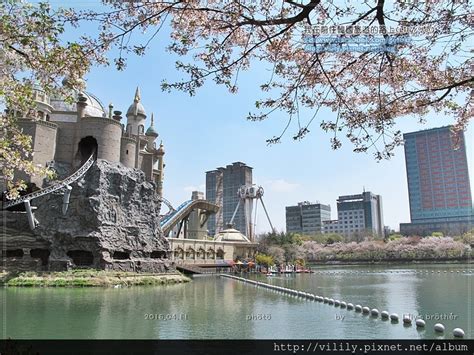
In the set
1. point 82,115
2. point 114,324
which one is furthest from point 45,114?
point 114,324

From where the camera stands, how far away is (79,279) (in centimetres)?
3016

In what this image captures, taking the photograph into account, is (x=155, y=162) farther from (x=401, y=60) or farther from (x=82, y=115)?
(x=401, y=60)

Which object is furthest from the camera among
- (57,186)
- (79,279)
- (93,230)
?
(93,230)

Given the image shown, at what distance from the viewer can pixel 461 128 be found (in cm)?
956

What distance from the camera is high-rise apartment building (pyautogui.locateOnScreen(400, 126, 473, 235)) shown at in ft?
213

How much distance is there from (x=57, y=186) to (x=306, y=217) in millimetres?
139133

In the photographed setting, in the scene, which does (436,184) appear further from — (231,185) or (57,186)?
(231,185)

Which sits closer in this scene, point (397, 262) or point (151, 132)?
point (151, 132)

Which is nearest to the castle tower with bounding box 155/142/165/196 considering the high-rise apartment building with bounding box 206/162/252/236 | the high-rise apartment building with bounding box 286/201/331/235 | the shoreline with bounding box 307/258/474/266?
the shoreline with bounding box 307/258/474/266

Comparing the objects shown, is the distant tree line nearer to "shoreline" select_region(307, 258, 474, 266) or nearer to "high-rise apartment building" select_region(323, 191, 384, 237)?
"shoreline" select_region(307, 258, 474, 266)

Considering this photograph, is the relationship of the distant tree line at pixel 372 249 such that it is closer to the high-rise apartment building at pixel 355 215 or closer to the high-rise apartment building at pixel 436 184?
the high-rise apartment building at pixel 436 184

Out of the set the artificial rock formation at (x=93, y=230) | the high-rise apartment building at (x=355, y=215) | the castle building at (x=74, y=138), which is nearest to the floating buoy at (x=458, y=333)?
the artificial rock formation at (x=93, y=230)

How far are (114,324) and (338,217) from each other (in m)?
159

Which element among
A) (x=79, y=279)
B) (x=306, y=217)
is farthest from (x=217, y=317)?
(x=306, y=217)
